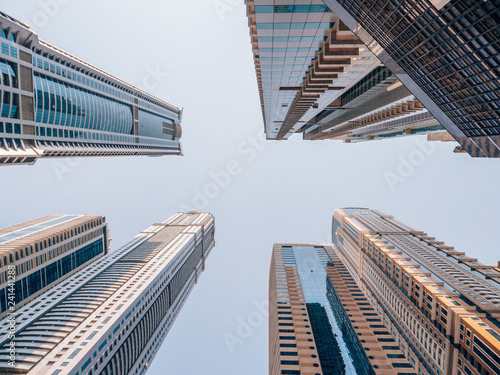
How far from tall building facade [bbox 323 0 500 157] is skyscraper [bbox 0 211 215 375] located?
74.5 metres

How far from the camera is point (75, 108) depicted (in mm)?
88875

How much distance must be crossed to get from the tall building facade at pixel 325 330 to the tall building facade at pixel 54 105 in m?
71.0

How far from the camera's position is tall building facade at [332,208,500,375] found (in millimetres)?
50969

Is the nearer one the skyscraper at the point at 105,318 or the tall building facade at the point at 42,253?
the skyscraper at the point at 105,318

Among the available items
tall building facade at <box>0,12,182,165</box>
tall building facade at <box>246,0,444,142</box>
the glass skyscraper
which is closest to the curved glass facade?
tall building facade at <box>0,12,182,165</box>

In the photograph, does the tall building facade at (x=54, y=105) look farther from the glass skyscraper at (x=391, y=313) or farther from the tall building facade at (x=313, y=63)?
the glass skyscraper at (x=391, y=313)

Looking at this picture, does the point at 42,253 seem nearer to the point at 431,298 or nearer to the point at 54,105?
the point at 54,105

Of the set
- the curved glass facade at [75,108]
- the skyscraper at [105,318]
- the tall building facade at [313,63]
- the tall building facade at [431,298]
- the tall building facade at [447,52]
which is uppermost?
the curved glass facade at [75,108]

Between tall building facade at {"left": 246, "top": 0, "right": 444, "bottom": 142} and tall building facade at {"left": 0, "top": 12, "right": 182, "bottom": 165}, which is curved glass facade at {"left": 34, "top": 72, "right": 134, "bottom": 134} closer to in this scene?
tall building facade at {"left": 0, "top": 12, "right": 182, "bottom": 165}

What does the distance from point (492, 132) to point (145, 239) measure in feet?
559

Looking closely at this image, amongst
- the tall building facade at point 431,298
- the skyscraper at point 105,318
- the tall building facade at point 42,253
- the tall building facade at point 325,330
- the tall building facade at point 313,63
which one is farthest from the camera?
the tall building facade at point 42,253

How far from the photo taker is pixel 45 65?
7594cm

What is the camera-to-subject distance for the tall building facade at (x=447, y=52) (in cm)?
1991

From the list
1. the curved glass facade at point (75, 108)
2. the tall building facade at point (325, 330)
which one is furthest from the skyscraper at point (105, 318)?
the curved glass facade at point (75, 108)
